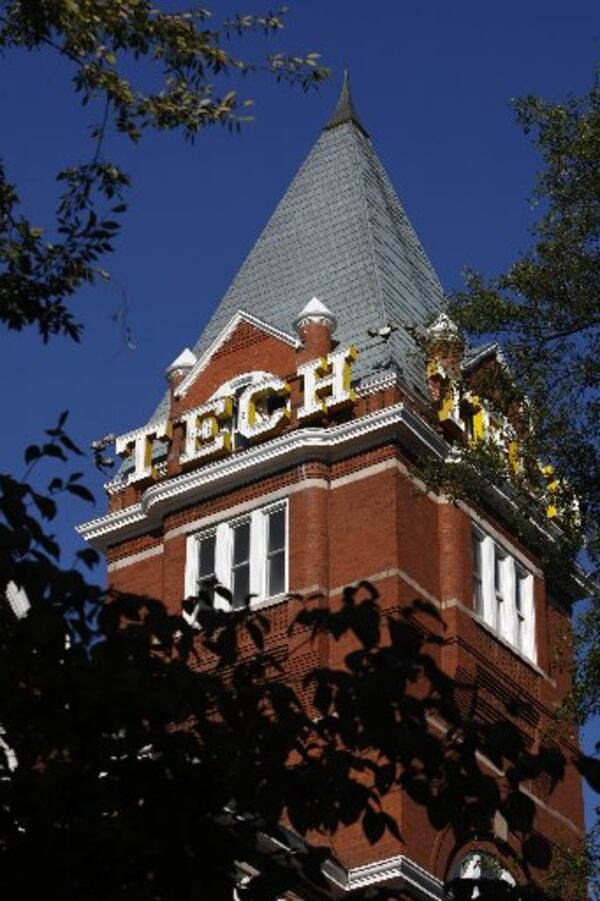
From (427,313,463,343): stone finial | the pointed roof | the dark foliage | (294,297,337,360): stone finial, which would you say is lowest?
the dark foliage

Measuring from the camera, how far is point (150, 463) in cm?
4112

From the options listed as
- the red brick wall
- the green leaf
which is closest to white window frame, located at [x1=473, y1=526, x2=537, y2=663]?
the red brick wall

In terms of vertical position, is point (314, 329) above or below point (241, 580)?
above

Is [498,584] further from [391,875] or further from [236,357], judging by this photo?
[391,875]

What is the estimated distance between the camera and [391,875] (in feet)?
104

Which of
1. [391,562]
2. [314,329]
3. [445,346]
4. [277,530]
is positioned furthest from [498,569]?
[445,346]

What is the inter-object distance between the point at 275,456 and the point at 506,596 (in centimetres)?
531

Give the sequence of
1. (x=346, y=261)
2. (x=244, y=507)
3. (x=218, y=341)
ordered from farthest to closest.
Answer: (x=346, y=261), (x=218, y=341), (x=244, y=507)

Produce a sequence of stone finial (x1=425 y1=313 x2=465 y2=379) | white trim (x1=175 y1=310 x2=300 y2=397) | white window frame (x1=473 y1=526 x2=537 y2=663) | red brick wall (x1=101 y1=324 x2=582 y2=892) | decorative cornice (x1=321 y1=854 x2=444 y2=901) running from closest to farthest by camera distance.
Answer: stone finial (x1=425 y1=313 x2=465 y2=379), decorative cornice (x1=321 y1=854 x2=444 y2=901), red brick wall (x1=101 y1=324 x2=582 y2=892), white window frame (x1=473 y1=526 x2=537 y2=663), white trim (x1=175 y1=310 x2=300 y2=397)

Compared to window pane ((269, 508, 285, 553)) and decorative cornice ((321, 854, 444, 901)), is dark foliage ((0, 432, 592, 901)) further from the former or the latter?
window pane ((269, 508, 285, 553))

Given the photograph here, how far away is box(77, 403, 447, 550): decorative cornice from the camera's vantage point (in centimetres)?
3775

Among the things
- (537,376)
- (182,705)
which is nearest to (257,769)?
(182,705)

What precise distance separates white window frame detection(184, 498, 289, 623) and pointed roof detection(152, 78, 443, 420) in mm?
3535

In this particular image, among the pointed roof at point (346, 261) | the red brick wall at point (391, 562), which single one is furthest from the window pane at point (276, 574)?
the pointed roof at point (346, 261)
